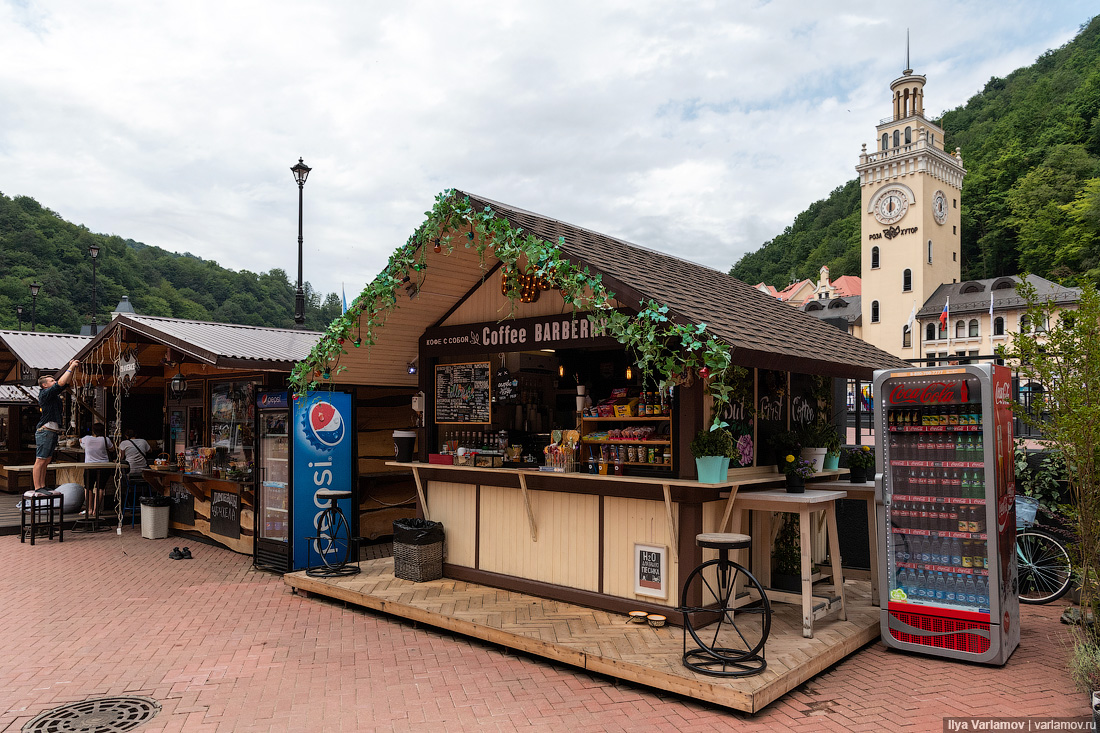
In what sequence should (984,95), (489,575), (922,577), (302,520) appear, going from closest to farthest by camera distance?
(922,577) < (489,575) < (302,520) < (984,95)

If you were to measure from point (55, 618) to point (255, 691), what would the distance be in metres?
3.10

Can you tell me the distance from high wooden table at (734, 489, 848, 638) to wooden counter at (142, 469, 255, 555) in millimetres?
6151

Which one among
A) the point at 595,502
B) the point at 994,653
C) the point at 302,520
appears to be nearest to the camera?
the point at 994,653

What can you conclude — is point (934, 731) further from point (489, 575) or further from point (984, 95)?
point (984, 95)

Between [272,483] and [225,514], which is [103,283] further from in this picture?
[272,483]

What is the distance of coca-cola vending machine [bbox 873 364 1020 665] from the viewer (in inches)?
195

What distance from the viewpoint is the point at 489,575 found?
270 inches

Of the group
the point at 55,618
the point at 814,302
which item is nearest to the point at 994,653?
the point at 55,618

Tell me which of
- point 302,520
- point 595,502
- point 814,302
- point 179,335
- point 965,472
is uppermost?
point 814,302

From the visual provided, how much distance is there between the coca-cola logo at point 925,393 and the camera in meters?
5.10

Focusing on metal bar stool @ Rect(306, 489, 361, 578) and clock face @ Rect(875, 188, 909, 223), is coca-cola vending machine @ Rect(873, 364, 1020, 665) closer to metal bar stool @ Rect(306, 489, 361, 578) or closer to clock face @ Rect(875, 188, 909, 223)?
metal bar stool @ Rect(306, 489, 361, 578)

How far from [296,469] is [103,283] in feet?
116

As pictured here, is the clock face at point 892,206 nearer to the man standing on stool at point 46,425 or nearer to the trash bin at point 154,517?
the trash bin at point 154,517

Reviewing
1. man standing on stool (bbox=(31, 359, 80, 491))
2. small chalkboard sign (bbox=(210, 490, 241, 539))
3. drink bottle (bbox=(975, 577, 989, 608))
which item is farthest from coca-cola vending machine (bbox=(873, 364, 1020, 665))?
man standing on stool (bbox=(31, 359, 80, 491))
